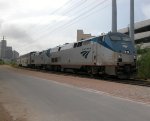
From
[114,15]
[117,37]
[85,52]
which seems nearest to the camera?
[117,37]

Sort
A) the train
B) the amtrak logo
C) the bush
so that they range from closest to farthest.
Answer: the train
the bush
the amtrak logo

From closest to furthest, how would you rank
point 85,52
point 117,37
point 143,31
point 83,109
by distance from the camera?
point 83,109 → point 117,37 → point 85,52 → point 143,31

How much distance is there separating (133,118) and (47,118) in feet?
8.91

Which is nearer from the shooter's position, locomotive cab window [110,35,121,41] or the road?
the road

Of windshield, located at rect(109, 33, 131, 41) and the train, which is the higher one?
windshield, located at rect(109, 33, 131, 41)

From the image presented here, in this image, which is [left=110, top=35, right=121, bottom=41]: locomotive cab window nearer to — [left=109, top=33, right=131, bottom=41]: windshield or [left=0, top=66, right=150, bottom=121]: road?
[left=109, top=33, right=131, bottom=41]: windshield

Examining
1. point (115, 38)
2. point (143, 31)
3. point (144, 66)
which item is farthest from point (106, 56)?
point (143, 31)

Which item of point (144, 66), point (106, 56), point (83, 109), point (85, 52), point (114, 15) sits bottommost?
point (83, 109)

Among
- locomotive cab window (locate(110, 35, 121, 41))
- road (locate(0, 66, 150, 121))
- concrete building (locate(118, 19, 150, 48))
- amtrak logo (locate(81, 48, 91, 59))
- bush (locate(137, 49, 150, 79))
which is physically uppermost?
concrete building (locate(118, 19, 150, 48))

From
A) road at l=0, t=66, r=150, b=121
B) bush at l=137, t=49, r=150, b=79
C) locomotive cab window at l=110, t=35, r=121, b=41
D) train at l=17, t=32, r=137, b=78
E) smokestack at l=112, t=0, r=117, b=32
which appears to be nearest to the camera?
road at l=0, t=66, r=150, b=121

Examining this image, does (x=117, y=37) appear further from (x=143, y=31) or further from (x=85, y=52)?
(x=143, y=31)

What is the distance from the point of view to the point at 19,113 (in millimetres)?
12797

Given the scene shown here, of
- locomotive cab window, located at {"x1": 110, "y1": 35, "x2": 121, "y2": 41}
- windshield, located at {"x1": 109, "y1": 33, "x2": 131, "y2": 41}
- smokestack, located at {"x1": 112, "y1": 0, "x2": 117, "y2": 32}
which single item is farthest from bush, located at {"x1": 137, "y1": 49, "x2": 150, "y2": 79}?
smokestack, located at {"x1": 112, "y1": 0, "x2": 117, "y2": 32}

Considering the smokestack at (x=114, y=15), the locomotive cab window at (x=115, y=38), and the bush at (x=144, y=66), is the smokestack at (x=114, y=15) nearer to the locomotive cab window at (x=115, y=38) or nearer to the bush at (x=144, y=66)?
the bush at (x=144, y=66)
